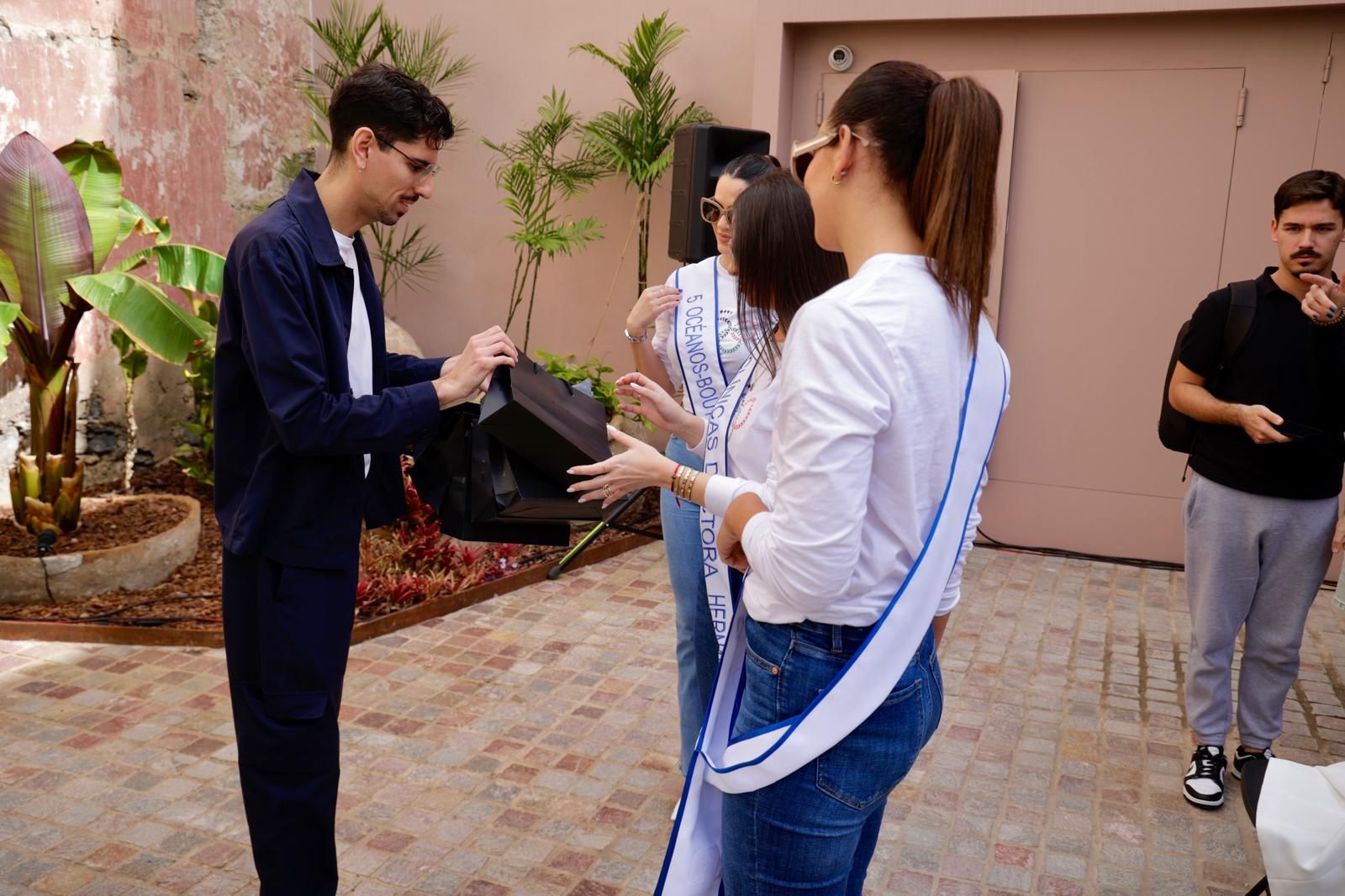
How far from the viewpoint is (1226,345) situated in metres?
3.78

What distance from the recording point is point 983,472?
178 centimetres

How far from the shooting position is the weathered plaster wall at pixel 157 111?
6500 mm

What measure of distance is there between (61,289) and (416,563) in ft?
7.81

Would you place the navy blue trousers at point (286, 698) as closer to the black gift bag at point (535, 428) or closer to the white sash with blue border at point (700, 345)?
the black gift bag at point (535, 428)

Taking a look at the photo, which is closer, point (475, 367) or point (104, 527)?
point (475, 367)

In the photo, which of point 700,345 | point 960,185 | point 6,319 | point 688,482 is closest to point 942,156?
point 960,185

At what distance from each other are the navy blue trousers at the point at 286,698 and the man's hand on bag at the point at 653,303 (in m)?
1.25

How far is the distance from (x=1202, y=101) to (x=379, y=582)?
579 centimetres

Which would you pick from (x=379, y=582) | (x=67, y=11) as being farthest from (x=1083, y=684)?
(x=67, y=11)

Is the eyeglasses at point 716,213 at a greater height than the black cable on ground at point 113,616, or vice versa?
the eyeglasses at point 716,213

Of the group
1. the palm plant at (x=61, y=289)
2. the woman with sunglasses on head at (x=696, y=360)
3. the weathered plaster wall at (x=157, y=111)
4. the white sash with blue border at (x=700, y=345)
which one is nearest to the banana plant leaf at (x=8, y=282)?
the palm plant at (x=61, y=289)

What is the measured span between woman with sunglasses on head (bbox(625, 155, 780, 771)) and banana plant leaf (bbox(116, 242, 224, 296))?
3694 mm

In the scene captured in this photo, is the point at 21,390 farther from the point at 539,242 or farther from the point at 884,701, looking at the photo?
the point at 884,701

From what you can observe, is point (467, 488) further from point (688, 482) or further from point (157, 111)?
point (157, 111)
